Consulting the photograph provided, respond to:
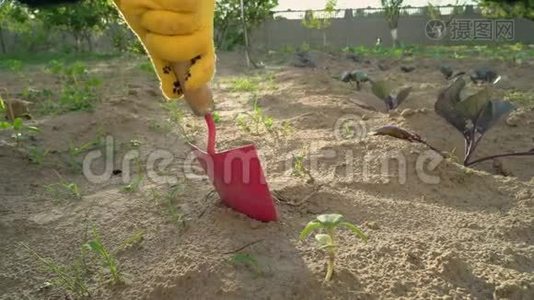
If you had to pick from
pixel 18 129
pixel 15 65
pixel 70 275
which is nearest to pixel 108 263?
pixel 70 275

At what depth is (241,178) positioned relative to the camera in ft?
4.51

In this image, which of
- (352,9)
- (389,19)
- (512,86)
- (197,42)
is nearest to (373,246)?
(197,42)

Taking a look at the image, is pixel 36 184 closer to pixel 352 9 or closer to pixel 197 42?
pixel 197 42

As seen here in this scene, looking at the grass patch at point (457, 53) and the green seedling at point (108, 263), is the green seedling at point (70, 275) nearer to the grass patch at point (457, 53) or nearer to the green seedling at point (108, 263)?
the green seedling at point (108, 263)

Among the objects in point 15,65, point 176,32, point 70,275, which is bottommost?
point 70,275

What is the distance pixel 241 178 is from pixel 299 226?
23 centimetres

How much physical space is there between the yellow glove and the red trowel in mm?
228

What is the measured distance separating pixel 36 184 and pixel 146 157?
51 centimetres

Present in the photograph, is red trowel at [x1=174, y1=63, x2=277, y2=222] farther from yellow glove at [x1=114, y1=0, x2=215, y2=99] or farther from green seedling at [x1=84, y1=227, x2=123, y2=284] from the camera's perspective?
green seedling at [x1=84, y1=227, x2=123, y2=284]

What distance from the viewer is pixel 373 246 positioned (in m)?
1.35

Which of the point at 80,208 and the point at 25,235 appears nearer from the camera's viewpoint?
the point at 25,235

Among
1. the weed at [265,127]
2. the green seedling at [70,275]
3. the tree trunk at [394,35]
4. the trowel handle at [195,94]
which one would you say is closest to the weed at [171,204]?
the green seedling at [70,275]

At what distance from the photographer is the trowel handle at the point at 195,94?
3.58 feet

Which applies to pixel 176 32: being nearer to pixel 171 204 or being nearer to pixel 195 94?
pixel 195 94
